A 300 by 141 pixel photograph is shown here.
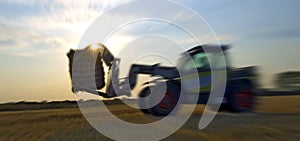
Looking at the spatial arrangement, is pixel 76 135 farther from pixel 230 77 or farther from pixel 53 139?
pixel 230 77

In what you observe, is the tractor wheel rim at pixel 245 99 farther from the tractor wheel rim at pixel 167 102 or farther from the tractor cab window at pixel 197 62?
the tractor wheel rim at pixel 167 102

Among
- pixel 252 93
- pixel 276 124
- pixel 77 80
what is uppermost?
pixel 77 80

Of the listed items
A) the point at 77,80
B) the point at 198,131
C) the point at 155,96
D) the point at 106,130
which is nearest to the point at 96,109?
the point at 77,80

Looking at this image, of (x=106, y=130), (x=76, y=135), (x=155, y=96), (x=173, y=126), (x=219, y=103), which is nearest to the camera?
(x=76, y=135)

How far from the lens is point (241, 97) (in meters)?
11.4

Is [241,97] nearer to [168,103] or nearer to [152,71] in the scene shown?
[168,103]

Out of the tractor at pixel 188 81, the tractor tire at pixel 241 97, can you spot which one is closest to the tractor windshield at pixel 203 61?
the tractor at pixel 188 81

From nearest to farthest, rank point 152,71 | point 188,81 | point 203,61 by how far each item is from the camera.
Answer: point 188,81 → point 203,61 → point 152,71

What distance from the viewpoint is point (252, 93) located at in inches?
452

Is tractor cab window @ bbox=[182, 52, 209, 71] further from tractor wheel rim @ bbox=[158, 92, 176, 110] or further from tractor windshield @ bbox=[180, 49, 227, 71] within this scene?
tractor wheel rim @ bbox=[158, 92, 176, 110]

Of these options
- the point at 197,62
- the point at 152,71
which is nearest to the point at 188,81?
the point at 197,62

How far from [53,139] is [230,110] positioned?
599 cm

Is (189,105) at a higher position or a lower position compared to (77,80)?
lower

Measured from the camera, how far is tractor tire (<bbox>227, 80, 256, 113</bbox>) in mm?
11250
